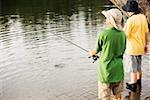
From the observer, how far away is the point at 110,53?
19.0ft

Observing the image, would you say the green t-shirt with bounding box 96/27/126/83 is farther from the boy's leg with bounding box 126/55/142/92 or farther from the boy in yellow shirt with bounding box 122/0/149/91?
the boy's leg with bounding box 126/55/142/92

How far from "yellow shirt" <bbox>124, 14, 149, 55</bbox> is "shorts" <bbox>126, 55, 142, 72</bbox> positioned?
0.47 ft

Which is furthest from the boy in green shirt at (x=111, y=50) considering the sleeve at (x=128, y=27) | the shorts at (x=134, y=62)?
the shorts at (x=134, y=62)

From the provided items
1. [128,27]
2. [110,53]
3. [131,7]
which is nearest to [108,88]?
[110,53]

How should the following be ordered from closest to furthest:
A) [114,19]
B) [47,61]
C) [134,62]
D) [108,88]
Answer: [114,19], [108,88], [134,62], [47,61]

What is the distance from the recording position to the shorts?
721 cm

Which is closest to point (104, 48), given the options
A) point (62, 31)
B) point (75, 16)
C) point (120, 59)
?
point (120, 59)

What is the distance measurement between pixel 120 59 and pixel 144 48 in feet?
4.42

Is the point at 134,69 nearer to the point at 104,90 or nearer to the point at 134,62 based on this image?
the point at 134,62

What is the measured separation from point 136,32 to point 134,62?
0.64 m

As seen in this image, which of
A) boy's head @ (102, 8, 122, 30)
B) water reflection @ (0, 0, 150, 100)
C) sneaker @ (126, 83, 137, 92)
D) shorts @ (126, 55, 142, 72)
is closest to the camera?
boy's head @ (102, 8, 122, 30)

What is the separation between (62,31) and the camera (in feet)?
55.2

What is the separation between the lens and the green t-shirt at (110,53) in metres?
5.73

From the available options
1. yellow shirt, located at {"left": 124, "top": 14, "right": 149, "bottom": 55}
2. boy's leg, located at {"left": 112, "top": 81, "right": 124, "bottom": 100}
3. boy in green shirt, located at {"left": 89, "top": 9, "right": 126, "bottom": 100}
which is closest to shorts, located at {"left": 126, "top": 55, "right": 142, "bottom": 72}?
yellow shirt, located at {"left": 124, "top": 14, "right": 149, "bottom": 55}
